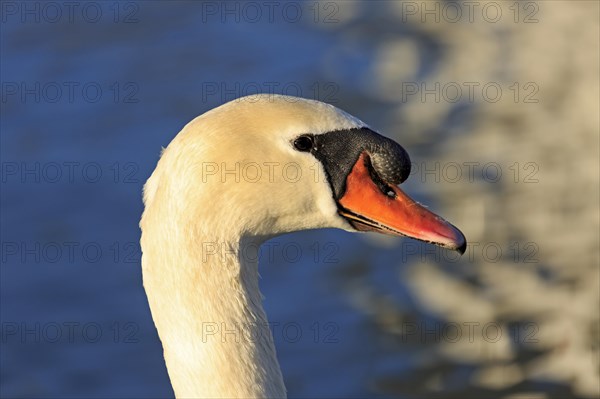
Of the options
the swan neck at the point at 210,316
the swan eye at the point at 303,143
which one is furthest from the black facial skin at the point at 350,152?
the swan neck at the point at 210,316

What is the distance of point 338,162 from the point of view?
4.26 m

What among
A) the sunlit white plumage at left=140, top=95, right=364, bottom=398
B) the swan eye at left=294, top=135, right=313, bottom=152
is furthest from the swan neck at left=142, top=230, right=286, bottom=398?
the swan eye at left=294, top=135, right=313, bottom=152

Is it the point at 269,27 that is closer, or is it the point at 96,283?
the point at 96,283

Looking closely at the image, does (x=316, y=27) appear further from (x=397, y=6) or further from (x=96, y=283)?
(x=96, y=283)

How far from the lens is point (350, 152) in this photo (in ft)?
14.0

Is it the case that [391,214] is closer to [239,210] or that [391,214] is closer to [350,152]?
[350,152]

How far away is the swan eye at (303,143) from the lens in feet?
13.7

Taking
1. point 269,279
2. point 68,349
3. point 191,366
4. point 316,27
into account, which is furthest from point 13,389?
point 316,27

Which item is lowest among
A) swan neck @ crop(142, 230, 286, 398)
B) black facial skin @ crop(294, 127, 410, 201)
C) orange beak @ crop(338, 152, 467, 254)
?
swan neck @ crop(142, 230, 286, 398)

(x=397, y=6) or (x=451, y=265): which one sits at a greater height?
(x=397, y=6)

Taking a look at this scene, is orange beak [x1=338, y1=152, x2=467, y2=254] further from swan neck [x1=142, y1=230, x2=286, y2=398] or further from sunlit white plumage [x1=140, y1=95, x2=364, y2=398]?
swan neck [x1=142, y1=230, x2=286, y2=398]

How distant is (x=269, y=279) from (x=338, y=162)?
12.8 ft

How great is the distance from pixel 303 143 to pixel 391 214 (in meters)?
0.39

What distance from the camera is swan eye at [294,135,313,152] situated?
13.7 feet
